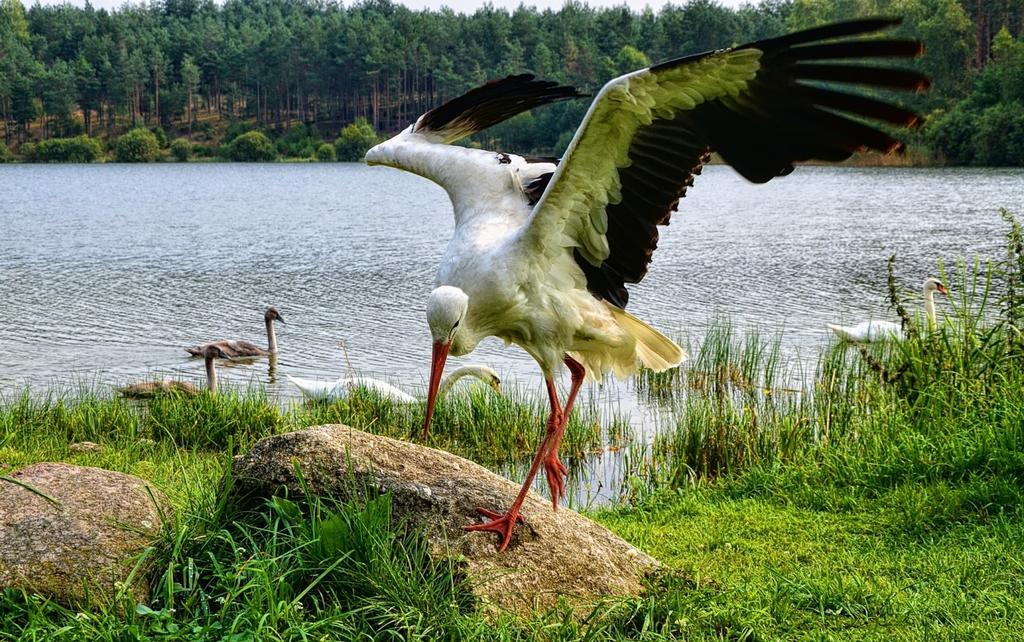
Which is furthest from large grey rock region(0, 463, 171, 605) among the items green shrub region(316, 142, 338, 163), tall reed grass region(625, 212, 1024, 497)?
Answer: green shrub region(316, 142, 338, 163)

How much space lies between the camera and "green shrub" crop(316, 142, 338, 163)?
7669 centimetres

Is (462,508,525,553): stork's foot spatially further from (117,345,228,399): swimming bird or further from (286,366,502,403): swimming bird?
(117,345,228,399): swimming bird

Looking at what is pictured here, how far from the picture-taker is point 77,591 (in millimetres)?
3637

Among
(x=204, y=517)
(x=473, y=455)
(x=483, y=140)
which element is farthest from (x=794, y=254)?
(x=483, y=140)

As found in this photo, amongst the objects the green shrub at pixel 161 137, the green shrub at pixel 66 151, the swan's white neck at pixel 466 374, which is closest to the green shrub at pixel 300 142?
the green shrub at pixel 161 137

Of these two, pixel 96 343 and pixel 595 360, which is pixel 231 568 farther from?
pixel 96 343

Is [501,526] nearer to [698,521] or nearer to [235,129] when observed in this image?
[698,521]

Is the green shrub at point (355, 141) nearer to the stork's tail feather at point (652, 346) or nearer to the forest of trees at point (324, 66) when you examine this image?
the forest of trees at point (324, 66)

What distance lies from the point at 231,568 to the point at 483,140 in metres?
61.3

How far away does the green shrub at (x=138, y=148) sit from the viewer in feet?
253

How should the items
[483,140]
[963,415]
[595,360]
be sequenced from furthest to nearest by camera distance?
[483,140] → [963,415] → [595,360]

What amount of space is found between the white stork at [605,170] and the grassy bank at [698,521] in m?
0.72

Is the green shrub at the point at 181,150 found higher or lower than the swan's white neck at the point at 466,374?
lower

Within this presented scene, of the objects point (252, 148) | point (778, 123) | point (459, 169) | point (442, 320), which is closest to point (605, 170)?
point (778, 123)
